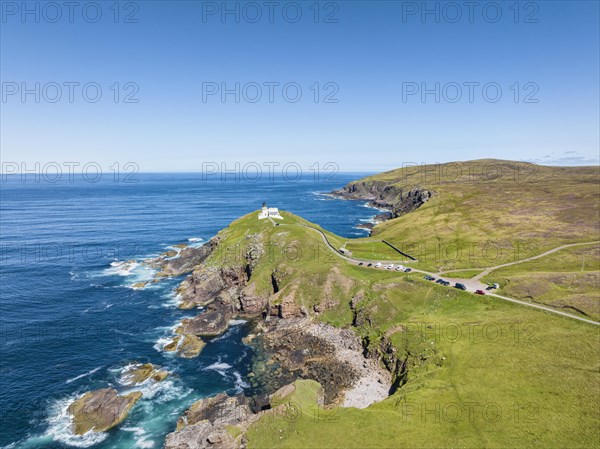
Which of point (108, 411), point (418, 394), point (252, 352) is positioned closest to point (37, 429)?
point (108, 411)

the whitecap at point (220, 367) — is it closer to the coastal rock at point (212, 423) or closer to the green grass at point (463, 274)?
the coastal rock at point (212, 423)

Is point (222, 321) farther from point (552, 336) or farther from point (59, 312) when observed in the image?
point (552, 336)

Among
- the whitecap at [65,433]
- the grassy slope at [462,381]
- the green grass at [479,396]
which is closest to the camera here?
the green grass at [479,396]

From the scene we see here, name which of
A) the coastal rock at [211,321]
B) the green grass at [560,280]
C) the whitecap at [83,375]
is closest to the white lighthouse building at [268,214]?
the coastal rock at [211,321]

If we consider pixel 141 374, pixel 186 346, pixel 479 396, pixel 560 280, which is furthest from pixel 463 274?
pixel 141 374

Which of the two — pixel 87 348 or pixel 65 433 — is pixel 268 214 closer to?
pixel 87 348
